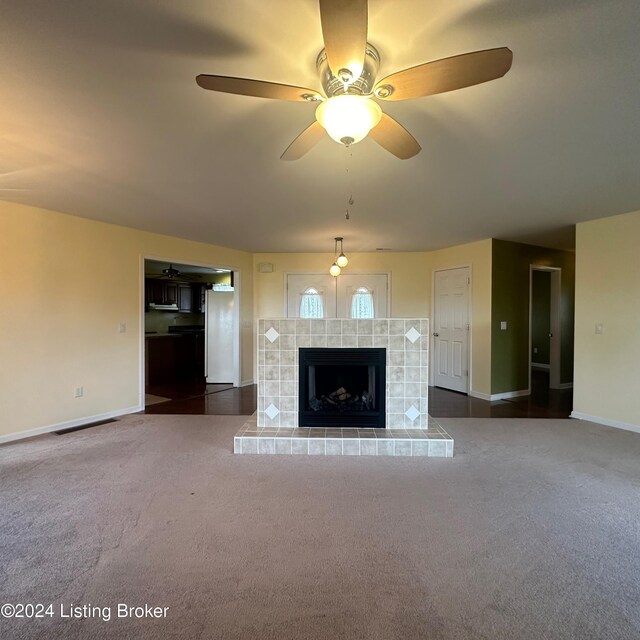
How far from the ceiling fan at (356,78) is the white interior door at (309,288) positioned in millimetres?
4596

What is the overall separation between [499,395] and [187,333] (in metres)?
5.79

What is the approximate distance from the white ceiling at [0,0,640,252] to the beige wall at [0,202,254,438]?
0.37 metres

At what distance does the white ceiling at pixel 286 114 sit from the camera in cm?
130

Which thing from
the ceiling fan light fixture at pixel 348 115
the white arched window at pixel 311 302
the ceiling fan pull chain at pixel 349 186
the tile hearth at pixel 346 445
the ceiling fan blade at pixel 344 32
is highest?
the ceiling fan pull chain at pixel 349 186

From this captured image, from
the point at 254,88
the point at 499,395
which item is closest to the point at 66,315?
the point at 254,88

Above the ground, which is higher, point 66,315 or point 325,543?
point 66,315

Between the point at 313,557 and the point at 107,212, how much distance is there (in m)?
3.76

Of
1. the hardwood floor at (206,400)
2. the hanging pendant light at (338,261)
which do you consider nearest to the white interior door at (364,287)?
the hanging pendant light at (338,261)

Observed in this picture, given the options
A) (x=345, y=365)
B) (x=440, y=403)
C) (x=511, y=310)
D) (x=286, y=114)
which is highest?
(x=286, y=114)

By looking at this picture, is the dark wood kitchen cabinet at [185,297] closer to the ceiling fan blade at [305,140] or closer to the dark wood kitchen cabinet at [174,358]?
the dark wood kitchen cabinet at [174,358]

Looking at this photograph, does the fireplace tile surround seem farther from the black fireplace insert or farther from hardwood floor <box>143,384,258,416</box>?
hardwood floor <box>143,384,258,416</box>

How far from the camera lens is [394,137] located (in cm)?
170

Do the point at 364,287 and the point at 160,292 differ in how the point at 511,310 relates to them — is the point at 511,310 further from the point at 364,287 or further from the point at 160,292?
the point at 160,292

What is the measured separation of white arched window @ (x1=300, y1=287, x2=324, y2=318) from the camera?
629 cm
